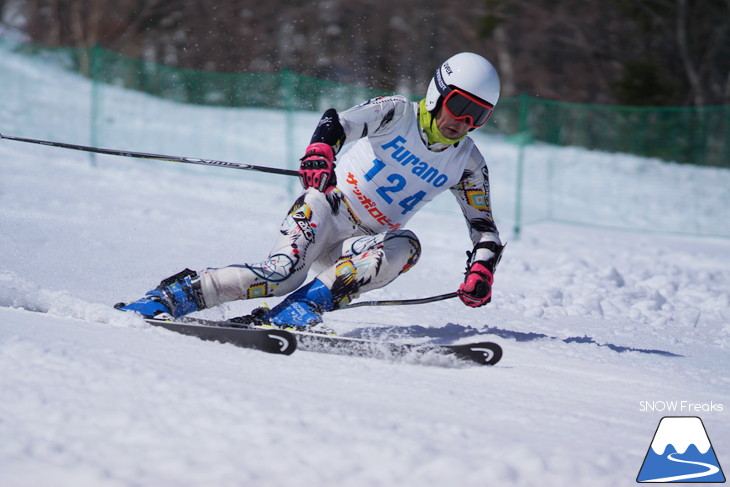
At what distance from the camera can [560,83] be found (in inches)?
968

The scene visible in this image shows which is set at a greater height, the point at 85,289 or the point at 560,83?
the point at 560,83

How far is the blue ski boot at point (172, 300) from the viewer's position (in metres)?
3.54

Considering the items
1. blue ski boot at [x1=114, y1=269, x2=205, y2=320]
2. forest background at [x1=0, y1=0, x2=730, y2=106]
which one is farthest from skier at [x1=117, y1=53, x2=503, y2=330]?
forest background at [x1=0, y1=0, x2=730, y2=106]

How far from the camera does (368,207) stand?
13.0ft

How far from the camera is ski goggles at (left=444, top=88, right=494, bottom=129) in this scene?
145 inches

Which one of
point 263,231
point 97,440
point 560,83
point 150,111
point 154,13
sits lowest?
point 97,440

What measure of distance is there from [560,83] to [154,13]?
13.1 meters

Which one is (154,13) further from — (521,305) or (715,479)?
(715,479)

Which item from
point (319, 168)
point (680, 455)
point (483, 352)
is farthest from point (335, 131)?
point (680, 455)

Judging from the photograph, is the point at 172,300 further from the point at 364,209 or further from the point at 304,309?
the point at 364,209

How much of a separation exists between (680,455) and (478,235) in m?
1.86

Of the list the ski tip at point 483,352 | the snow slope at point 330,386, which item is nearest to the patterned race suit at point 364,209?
the snow slope at point 330,386

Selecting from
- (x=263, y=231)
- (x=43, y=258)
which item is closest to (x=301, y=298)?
(x=43, y=258)

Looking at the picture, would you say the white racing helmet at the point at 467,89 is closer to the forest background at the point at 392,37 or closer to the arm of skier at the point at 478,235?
the arm of skier at the point at 478,235
